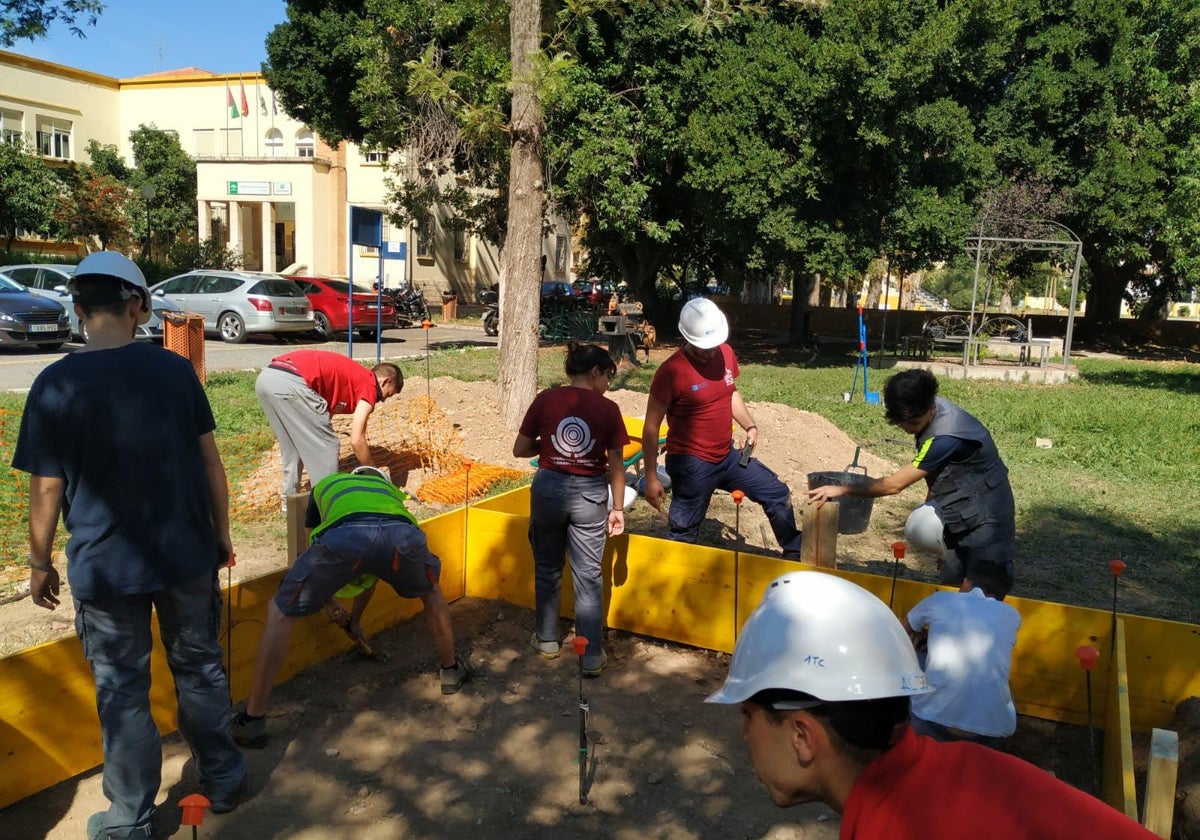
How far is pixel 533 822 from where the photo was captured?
138 inches

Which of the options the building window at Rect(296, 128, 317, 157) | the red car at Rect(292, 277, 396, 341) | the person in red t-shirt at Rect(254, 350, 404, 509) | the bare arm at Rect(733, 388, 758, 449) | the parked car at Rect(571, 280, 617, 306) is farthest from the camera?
the building window at Rect(296, 128, 317, 157)

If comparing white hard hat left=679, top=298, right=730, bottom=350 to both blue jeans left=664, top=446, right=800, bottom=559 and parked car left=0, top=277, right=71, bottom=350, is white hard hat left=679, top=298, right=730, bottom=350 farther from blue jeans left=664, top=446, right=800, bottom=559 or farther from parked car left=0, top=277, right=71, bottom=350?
parked car left=0, top=277, right=71, bottom=350

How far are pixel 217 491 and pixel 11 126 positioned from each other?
46.5m

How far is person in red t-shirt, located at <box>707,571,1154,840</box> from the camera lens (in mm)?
1276

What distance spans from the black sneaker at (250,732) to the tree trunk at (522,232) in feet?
20.2

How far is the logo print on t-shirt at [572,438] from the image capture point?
4.59 meters

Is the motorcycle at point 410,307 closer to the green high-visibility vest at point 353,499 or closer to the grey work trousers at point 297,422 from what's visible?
the grey work trousers at point 297,422

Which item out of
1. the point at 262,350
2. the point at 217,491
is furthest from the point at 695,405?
the point at 262,350

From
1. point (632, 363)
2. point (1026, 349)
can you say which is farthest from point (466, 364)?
point (1026, 349)

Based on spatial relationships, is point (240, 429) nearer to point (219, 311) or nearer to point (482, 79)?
point (482, 79)

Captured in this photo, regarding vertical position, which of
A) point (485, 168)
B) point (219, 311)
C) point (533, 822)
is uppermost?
point (485, 168)

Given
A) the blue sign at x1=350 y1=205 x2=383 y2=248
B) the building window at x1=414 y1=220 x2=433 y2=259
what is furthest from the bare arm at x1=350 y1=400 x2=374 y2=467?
the building window at x1=414 y1=220 x2=433 y2=259

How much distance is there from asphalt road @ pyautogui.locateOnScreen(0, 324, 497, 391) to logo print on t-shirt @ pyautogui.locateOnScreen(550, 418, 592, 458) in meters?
8.76

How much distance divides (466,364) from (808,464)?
866 cm
